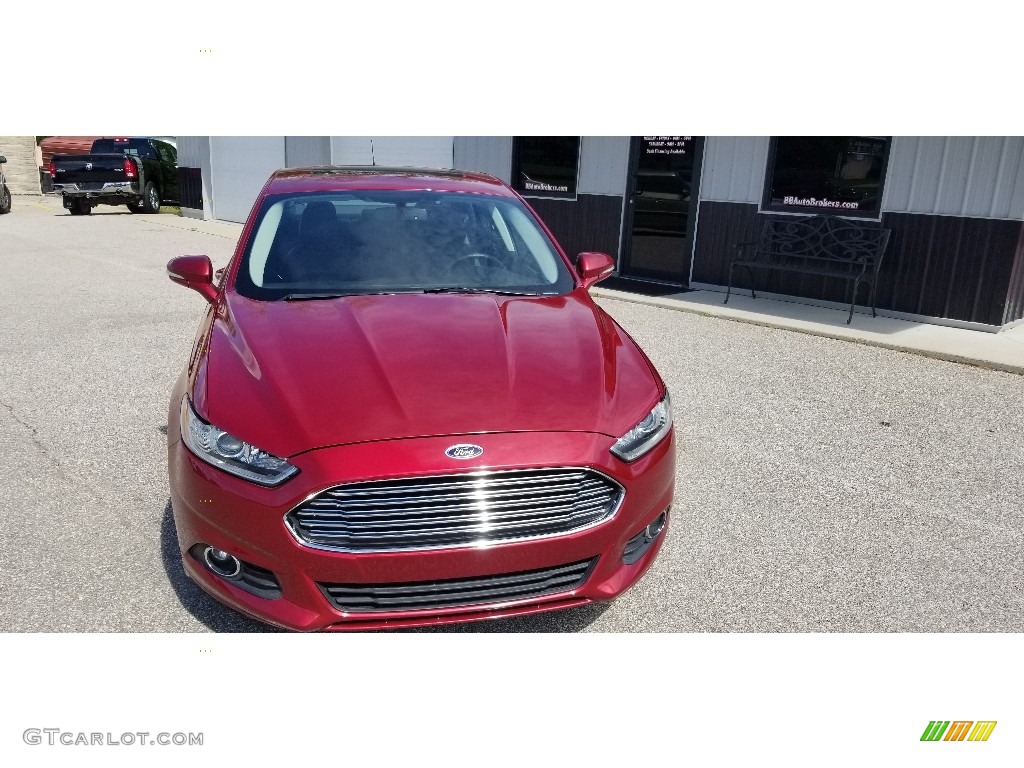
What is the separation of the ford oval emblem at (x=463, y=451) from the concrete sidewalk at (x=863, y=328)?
6122 millimetres

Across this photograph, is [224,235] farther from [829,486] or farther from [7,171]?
[7,171]

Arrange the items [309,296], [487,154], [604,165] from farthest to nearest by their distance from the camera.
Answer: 1. [487,154]
2. [604,165]
3. [309,296]

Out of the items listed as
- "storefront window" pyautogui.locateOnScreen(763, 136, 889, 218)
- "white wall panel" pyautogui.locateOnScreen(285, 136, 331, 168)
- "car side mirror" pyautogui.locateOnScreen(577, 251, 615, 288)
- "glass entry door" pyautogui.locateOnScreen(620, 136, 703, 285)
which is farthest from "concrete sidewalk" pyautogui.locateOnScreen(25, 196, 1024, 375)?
"white wall panel" pyautogui.locateOnScreen(285, 136, 331, 168)

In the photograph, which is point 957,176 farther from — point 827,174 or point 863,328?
point 863,328

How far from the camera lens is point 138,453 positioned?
439 centimetres

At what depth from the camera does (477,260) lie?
3785mm

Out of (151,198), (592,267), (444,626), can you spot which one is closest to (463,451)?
(444,626)

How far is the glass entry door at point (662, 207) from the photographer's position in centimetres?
1030

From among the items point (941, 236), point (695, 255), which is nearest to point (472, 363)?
point (941, 236)

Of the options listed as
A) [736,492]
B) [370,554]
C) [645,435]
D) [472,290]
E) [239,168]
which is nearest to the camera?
[370,554]

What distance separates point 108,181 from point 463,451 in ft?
71.0
